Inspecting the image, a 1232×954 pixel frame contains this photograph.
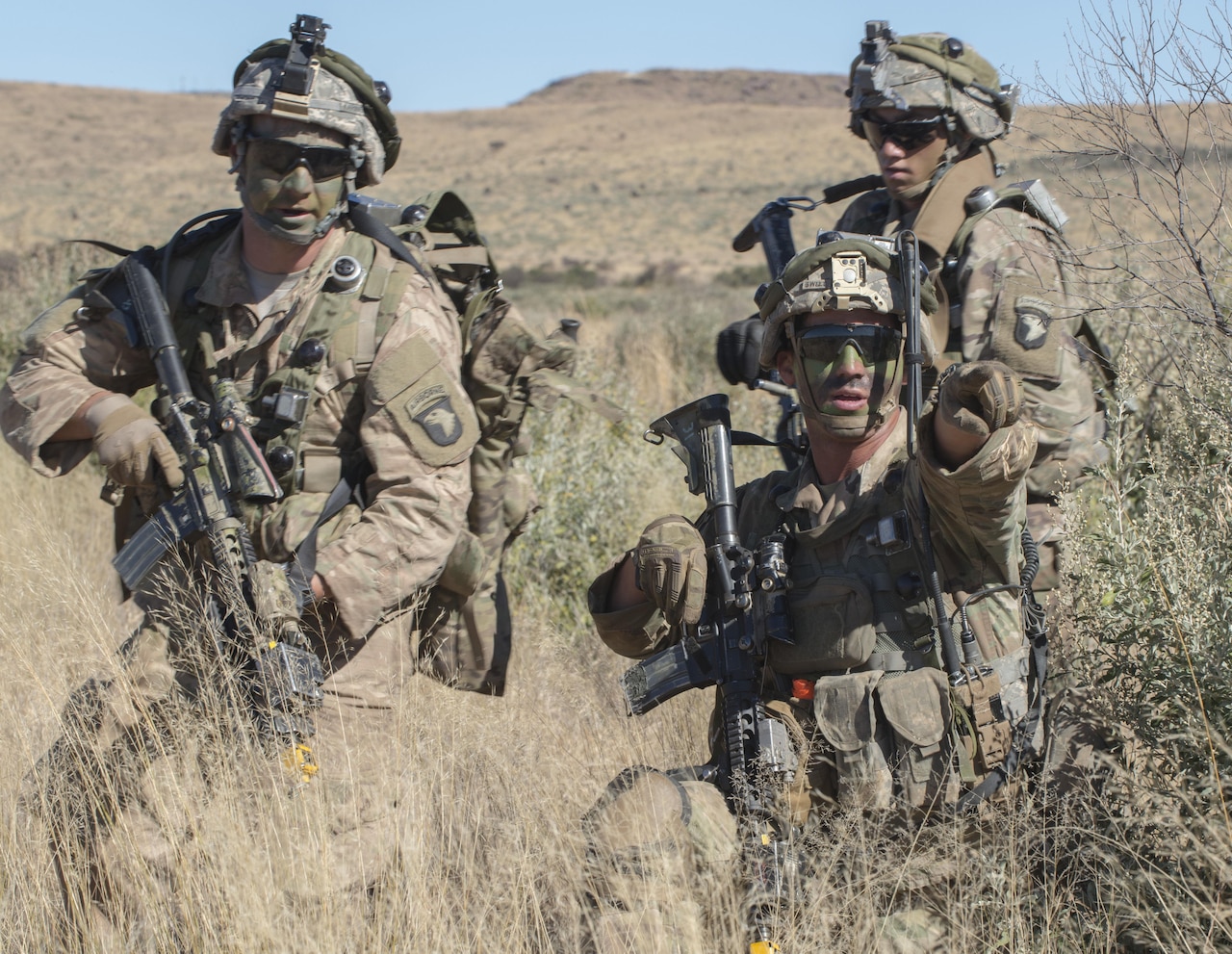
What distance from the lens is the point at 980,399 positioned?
2.65 metres

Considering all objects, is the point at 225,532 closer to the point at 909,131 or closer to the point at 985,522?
the point at 985,522

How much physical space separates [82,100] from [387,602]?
257 ft

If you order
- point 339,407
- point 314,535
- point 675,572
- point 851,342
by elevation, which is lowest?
point 314,535

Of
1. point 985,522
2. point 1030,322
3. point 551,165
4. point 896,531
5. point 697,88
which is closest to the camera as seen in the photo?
point 985,522

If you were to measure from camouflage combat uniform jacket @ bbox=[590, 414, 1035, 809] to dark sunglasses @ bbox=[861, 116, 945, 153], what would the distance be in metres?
1.75

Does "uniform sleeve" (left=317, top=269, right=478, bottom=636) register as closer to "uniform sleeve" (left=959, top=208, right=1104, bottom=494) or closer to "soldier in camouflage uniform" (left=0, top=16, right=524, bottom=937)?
"soldier in camouflage uniform" (left=0, top=16, right=524, bottom=937)

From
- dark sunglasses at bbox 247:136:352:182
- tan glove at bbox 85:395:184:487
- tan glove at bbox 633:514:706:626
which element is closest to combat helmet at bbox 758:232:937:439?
tan glove at bbox 633:514:706:626

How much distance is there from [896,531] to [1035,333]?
4.45 ft

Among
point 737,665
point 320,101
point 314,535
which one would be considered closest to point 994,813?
point 737,665

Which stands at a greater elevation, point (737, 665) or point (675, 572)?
point (675, 572)

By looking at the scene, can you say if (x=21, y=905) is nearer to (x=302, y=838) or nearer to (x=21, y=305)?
(x=302, y=838)

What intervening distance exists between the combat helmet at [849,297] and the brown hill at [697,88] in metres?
87.1

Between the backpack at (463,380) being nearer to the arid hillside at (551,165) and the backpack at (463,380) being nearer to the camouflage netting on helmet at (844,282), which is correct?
the camouflage netting on helmet at (844,282)

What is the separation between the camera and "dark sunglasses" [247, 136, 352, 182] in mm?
3822
